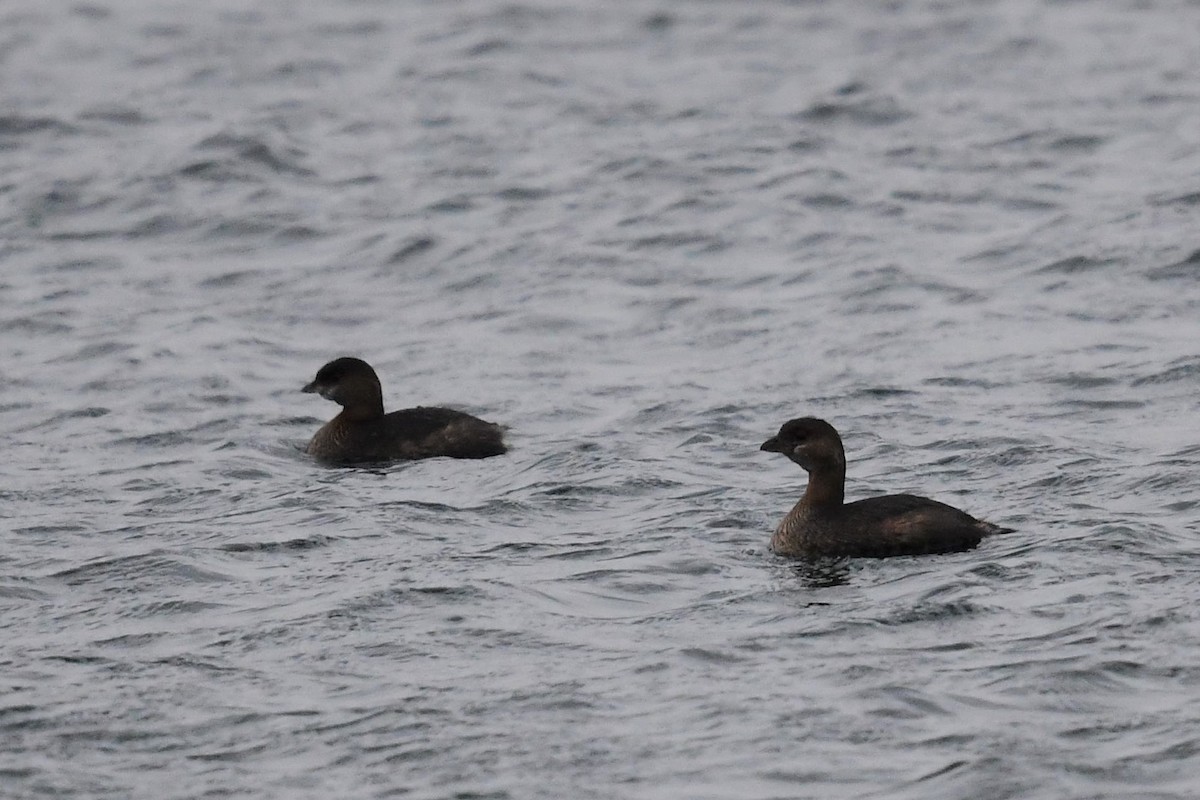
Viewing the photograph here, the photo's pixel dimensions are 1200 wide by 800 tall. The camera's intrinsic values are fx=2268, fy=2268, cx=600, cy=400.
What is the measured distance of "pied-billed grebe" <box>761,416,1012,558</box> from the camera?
12477 millimetres

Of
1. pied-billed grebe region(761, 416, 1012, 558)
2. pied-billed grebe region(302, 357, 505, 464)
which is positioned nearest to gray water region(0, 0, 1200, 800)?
pied-billed grebe region(761, 416, 1012, 558)

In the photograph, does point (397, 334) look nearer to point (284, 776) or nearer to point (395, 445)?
→ point (395, 445)

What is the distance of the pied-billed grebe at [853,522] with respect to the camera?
12477 mm

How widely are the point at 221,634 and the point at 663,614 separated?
A: 226cm

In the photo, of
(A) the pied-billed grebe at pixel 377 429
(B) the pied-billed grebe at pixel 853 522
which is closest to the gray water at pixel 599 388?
(B) the pied-billed grebe at pixel 853 522

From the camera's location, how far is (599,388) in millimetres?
17328

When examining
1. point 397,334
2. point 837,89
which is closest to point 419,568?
point 397,334

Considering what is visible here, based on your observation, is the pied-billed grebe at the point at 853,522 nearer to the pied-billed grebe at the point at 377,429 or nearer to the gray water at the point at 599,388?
the gray water at the point at 599,388

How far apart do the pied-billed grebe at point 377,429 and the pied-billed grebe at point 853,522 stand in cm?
287

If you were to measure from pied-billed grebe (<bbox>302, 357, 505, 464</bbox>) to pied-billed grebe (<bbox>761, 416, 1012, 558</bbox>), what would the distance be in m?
2.87

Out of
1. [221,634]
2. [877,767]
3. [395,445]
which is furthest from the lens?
[395,445]

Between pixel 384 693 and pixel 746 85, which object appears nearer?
pixel 384 693

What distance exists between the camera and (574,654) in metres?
11.1

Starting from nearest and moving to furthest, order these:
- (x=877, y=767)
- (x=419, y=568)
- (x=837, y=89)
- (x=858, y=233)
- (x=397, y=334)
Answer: (x=877, y=767)
(x=419, y=568)
(x=397, y=334)
(x=858, y=233)
(x=837, y=89)
